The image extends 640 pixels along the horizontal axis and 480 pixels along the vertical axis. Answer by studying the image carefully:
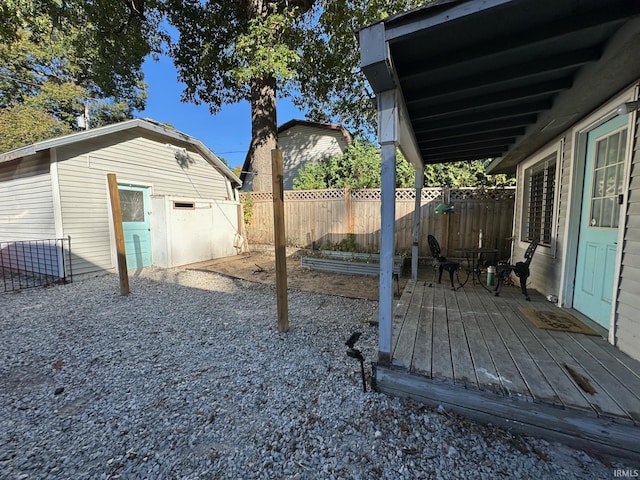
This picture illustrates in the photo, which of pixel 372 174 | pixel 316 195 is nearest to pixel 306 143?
pixel 372 174

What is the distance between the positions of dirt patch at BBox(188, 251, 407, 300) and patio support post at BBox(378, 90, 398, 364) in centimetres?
233

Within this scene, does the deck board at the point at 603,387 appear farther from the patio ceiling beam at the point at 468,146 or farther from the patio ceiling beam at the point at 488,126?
the patio ceiling beam at the point at 468,146

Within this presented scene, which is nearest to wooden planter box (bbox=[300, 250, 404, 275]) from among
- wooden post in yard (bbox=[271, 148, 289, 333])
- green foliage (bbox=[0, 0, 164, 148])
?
wooden post in yard (bbox=[271, 148, 289, 333])

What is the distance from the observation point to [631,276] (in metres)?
2.11

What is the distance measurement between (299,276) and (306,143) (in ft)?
26.5

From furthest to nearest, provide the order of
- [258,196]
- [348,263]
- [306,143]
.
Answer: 1. [306,143]
2. [258,196]
3. [348,263]

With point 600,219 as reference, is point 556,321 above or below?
below

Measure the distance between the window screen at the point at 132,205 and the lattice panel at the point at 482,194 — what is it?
7556 millimetres

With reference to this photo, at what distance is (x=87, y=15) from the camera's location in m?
6.96

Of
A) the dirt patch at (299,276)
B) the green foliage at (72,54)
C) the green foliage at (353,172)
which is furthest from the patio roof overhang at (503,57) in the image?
the green foliage at (72,54)

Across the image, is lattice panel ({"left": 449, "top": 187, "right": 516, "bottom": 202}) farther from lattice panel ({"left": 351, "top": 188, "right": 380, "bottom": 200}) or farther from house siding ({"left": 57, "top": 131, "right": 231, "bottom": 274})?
house siding ({"left": 57, "top": 131, "right": 231, "bottom": 274})

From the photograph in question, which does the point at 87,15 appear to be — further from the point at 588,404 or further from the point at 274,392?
the point at 588,404

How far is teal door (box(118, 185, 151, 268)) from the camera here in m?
6.20

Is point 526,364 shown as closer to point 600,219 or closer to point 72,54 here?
point 600,219
